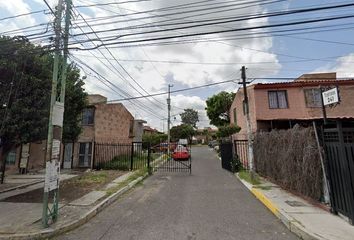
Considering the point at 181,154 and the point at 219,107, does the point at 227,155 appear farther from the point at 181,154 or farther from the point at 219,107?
the point at 219,107

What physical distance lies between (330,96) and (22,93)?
1051 cm

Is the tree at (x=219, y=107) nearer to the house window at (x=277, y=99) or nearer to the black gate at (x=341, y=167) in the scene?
the house window at (x=277, y=99)

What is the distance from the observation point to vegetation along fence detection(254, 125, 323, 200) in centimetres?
738

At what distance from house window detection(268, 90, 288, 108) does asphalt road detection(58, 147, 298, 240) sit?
1037cm

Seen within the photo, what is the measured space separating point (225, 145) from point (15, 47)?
561 inches

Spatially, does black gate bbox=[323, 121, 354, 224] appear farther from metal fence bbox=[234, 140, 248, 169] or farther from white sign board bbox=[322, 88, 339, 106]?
metal fence bbox=[234, 140, 248, 169]

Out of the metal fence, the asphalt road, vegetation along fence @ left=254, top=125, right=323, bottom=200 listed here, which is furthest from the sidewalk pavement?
the metal fence

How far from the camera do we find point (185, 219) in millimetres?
6785

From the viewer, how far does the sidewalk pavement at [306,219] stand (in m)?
5.22

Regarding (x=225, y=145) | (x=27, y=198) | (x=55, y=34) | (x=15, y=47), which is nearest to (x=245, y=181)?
(x=225, y=145)

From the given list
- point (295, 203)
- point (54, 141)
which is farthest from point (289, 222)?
point (54, 141)

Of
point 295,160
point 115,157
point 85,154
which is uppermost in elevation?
point 85,154

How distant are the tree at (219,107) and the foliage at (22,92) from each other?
31.6 m

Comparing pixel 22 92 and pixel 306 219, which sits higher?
pixel 22 92
